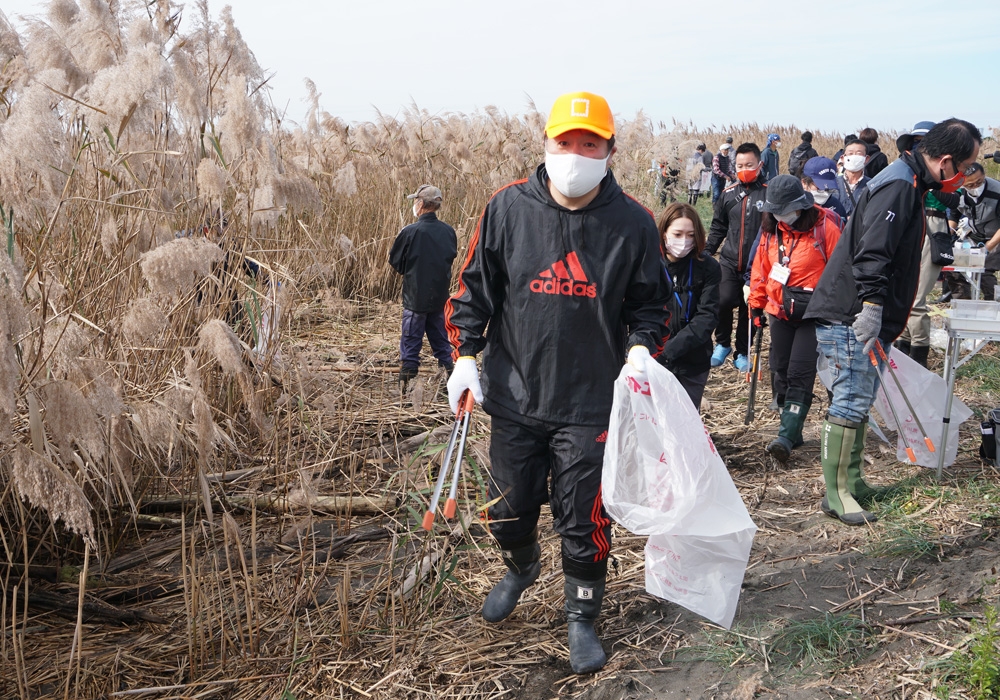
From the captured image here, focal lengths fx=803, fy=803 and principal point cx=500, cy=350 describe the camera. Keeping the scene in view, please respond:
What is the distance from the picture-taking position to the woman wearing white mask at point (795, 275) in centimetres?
477

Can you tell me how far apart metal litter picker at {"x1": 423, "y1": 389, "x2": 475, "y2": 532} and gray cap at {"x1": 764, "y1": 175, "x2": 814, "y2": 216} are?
274 cm

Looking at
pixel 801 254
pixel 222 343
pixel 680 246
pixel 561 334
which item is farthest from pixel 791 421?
pixel 222 343

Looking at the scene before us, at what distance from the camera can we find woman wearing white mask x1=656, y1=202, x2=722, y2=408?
14.0 feet

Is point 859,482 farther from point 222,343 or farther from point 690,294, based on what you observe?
point 222,343

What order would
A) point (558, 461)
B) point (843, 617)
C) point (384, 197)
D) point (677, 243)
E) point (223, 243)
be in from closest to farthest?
point (558, 461), point (843, 617), point (223, 243), point (677, 243), point (384, 197)

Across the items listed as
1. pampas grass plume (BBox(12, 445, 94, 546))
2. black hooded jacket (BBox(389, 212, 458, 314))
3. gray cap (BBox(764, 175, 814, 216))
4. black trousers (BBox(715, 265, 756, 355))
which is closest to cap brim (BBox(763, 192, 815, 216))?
gray cap (BBox(764, 175, 814, 216))

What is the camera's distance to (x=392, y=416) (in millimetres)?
4926

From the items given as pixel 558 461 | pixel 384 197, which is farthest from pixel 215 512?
pixel 384 197

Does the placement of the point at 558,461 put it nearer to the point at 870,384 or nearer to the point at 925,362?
the point at 870,384

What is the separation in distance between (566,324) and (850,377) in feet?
6.36

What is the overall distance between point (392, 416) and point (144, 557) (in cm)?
188

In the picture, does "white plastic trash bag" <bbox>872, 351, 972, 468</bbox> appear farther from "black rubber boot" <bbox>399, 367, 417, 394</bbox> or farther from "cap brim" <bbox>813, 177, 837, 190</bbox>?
"black rubber boot" <bbox>399, 367, 417, 394</bbox>

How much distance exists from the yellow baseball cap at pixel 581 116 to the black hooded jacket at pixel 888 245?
5.55ft

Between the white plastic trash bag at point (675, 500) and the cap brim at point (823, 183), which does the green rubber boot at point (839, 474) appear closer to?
the white plastic trash bag at point (675, 500)
